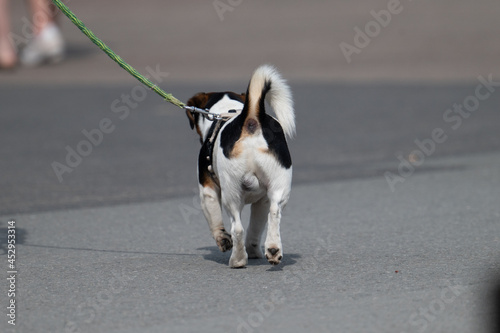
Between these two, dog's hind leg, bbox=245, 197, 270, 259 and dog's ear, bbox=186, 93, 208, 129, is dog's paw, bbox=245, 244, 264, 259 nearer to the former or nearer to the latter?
dog's hind leg, bbox=245, 197, 270, 259

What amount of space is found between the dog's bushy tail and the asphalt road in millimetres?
1070

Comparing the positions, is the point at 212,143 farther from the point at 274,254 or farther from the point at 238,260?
the point at 274,254

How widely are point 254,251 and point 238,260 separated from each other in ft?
1.47

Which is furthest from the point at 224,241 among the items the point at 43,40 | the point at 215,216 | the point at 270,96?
the point at 43,40

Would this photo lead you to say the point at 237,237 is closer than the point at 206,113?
Yes

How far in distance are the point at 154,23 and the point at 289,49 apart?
745 cm

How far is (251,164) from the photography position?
552 cm

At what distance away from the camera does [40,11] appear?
20203 mm

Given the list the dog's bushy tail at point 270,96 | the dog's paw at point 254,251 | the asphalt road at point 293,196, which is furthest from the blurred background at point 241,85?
the dog's bushy tail at point 270,96

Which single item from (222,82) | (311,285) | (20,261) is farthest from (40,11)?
(311,285)

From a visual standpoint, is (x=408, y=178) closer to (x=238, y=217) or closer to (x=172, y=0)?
(x=238, y=217)

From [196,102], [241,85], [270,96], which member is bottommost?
[241,85]

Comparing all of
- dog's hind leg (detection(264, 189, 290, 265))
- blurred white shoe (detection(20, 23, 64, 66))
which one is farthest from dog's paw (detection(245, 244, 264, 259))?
blurred white shoe (detection(20, 23, 64, 66))

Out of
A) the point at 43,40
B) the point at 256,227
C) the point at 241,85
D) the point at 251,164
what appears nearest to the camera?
the point at 251,164
